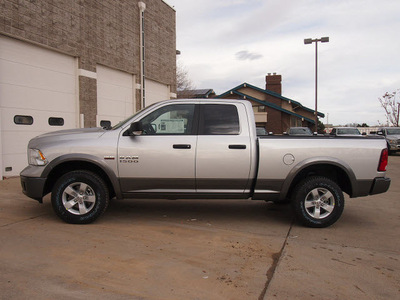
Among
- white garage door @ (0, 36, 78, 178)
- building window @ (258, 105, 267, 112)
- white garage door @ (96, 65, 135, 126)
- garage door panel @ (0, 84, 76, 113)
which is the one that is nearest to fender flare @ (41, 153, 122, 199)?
white garage door @ (0, 36, 78, 178)

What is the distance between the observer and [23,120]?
9.36 metres

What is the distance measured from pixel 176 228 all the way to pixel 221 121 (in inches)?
67.2

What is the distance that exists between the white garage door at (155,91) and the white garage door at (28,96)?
468 centimetres

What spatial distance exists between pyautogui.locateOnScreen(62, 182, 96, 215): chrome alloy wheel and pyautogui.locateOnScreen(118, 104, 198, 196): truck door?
49cm

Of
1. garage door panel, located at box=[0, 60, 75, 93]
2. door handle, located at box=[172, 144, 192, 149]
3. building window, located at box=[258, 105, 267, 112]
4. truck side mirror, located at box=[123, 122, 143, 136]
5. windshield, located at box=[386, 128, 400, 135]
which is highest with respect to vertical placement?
building window, located at box=[258, 105, 267, 112]

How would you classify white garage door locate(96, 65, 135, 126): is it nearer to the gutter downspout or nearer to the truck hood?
the gutter downspout

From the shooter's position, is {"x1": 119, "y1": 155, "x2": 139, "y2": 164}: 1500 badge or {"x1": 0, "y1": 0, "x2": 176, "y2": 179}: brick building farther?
{"x1": 0, "y1": 0, "x2": 176, "y2": 179}: brick building

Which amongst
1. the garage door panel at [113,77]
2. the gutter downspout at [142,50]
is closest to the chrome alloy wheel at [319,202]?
the garage door panel at [113,77]

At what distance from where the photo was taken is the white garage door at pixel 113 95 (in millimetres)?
12312

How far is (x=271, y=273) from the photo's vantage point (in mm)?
3508

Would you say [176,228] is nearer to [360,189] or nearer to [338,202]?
[338,202]

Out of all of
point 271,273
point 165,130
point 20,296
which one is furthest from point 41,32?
point 271,273

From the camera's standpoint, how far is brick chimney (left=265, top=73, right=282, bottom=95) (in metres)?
38.2

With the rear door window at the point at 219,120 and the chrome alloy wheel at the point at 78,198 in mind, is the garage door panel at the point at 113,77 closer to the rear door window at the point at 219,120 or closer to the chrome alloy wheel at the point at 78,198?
the chrome alloy wheel at the point at 78,198
